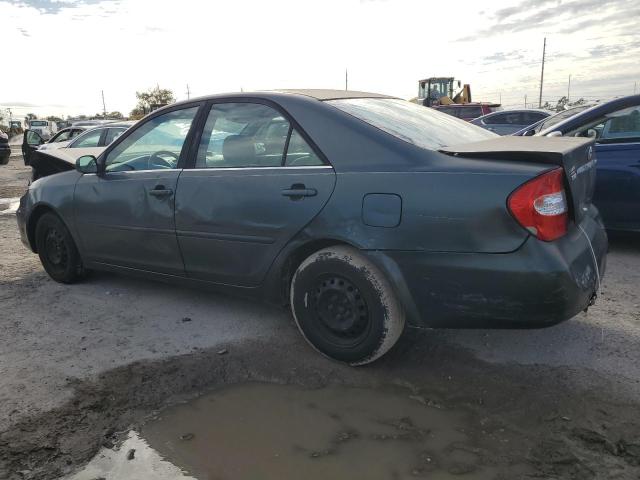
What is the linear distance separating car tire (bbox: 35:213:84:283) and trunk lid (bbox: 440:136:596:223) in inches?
132

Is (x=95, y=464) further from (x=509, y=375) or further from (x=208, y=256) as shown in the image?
(x=509, y=375)

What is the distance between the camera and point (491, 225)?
2.62 m

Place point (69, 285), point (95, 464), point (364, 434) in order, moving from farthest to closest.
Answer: point (69, 285), point (364, 434), point (95, 464)

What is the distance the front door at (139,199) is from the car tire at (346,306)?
112cm

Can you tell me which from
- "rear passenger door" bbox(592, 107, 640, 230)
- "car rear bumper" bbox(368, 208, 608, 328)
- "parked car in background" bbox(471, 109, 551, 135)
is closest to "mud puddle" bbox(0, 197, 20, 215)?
"car rear bumper" bbox(368, 208, 608, 328)

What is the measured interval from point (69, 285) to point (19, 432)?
2429 millimetres

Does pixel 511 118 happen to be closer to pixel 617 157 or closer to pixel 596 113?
pixel 596 113

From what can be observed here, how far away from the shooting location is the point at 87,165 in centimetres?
429

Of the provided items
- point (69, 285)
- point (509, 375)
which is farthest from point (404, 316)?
point (69, 285)

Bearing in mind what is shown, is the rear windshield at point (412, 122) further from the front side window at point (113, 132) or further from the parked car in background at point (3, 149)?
the parked car in background at point (3, 149)

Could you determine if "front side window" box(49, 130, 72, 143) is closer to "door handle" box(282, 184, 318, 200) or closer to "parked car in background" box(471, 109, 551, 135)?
"parked car in background" box(471, 109, 551, 135)

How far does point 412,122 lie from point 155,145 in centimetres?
193

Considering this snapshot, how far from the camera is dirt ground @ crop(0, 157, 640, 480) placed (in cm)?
239

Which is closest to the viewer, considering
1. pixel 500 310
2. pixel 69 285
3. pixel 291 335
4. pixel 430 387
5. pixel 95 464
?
pixel 95 464
